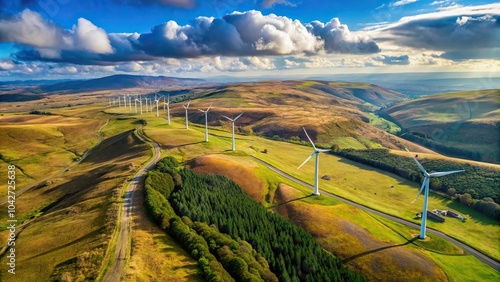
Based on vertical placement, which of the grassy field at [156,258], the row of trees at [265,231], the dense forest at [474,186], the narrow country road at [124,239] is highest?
the narrow country road at [124,239]

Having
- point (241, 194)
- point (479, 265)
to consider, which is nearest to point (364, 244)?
point (479, 265)

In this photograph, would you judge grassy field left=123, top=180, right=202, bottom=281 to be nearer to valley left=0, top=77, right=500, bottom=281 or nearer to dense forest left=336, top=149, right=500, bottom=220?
valley left=0, top=77, right=500, bottom=281

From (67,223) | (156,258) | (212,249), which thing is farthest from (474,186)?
(67,223)

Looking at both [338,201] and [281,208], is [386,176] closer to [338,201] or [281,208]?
[338,201]

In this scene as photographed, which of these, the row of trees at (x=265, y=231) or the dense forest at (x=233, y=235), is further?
the row of trees at (x=265, y=231)

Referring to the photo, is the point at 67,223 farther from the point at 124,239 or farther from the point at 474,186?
the point at 474,186

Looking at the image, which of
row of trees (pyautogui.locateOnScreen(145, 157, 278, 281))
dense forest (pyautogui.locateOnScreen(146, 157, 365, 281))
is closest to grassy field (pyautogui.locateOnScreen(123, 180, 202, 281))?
row of trees (pyautogui.locateOnScreen(145, 157, 278, 281))

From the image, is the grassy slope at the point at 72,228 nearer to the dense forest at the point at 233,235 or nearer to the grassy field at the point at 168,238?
the grassy field at the point at 168,238

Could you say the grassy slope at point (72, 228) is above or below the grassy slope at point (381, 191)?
above

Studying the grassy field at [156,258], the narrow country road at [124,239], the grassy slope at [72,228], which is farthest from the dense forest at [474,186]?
the narrow country road at [124,239]
